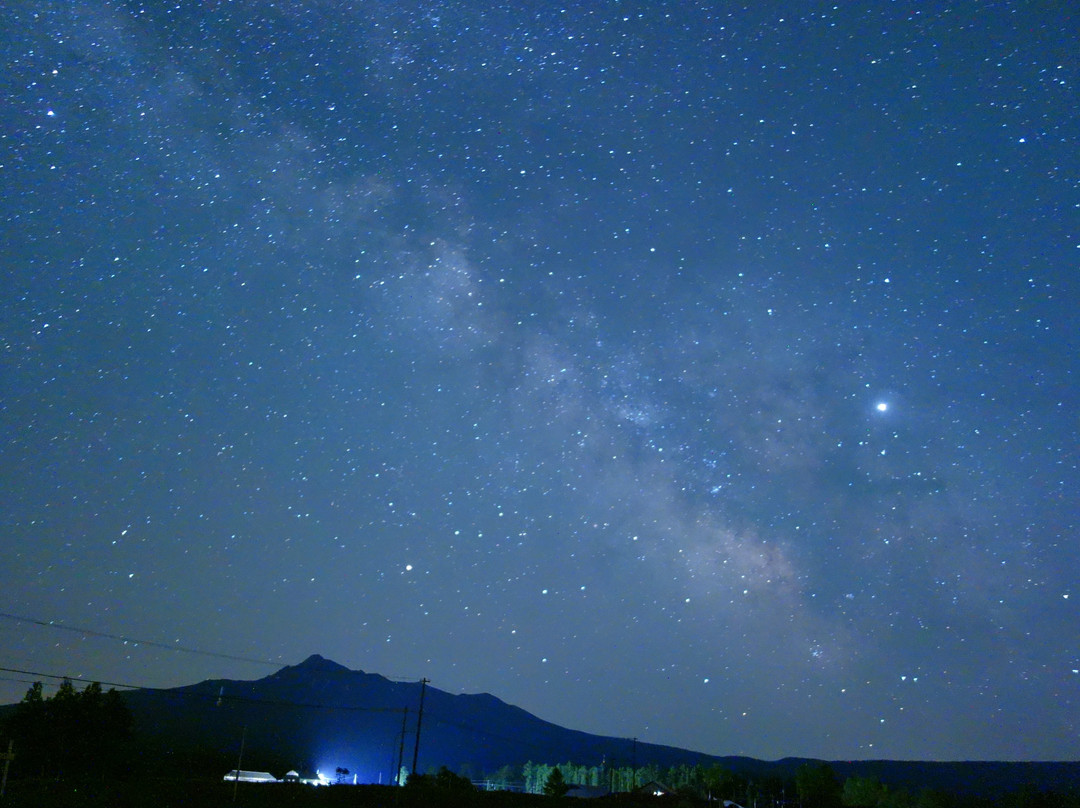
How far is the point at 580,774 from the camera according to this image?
130m

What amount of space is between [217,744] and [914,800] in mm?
134138

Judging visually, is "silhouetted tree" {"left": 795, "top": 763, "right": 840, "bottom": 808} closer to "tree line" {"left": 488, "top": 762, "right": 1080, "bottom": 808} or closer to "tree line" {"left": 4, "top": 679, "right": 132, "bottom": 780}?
"tree line" {"left": 488, "top": 762, "right": 1080, "bottom": 808}

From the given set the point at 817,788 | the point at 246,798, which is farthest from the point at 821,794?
the point at 246,798

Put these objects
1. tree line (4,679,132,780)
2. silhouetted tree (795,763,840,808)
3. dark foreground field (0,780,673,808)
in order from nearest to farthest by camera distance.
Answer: dark foreground field (0,780,673,808) < tree line (4,679,132,780) < silhouetted tree (795,763,840,808)

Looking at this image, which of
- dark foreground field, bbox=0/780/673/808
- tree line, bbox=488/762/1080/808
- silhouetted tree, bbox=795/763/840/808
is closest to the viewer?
dark foreground field, bbox=0/780/673/808

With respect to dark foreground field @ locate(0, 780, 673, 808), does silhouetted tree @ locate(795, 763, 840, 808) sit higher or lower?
lower

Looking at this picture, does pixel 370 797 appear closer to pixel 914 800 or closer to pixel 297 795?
pixel 297 795

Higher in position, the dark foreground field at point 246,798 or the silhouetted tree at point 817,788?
the dark foreground field at point 246,798

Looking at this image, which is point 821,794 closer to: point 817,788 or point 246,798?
point 817,788

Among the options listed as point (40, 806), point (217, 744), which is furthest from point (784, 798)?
point (217, 744)

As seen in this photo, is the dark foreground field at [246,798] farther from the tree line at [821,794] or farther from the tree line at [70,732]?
the tree line at [821,794]

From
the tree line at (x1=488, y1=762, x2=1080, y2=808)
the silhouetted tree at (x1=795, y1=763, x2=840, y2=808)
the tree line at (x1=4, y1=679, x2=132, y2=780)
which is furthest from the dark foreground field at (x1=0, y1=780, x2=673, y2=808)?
the silhouetted tree at (x1=795, y1=763, x2=840, y2=808)

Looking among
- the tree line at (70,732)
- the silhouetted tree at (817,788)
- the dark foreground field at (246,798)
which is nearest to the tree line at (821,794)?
the silhouetted tree at (817,788)

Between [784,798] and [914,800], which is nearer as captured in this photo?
[914,800]
